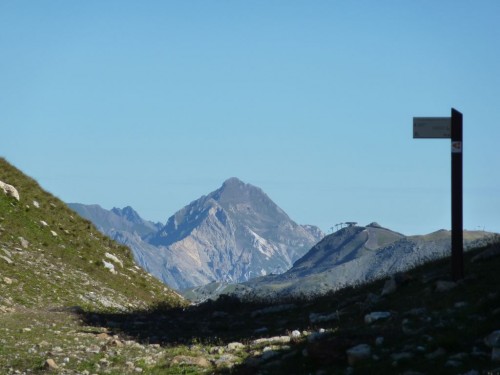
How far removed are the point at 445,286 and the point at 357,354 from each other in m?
6.91

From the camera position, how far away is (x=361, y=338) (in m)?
17.6

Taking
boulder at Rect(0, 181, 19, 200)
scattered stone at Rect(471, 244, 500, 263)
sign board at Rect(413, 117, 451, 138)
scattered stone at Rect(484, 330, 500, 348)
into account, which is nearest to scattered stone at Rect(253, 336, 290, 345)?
scattered stone at Rect(484, 330, 500, 348)

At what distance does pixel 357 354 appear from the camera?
16.3 metres

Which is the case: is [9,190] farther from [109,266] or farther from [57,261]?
[57,261]

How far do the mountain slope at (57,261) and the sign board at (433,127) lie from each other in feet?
43.3

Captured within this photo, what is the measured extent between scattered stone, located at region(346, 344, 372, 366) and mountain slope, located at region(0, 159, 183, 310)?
13820 millimetres

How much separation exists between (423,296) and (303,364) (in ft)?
22.2

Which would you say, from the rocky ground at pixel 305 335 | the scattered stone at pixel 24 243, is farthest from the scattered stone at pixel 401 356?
the scattered stone at pixel 24 243

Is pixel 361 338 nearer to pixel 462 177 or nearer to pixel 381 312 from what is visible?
pixel 381 312

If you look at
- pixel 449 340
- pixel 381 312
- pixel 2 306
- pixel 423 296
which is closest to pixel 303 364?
pixel 449 340

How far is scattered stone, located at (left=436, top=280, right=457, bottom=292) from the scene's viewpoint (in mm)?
22344

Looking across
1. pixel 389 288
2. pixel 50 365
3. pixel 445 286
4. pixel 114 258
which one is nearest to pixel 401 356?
pixel 445 286

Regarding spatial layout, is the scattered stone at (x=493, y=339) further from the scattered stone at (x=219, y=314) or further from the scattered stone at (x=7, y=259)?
the scattered stone at (x=7, y=259)

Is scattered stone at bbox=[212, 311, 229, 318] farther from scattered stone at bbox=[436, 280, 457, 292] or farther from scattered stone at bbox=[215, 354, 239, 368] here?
scattered stone at bbox=[215, 354, 239, 368]
